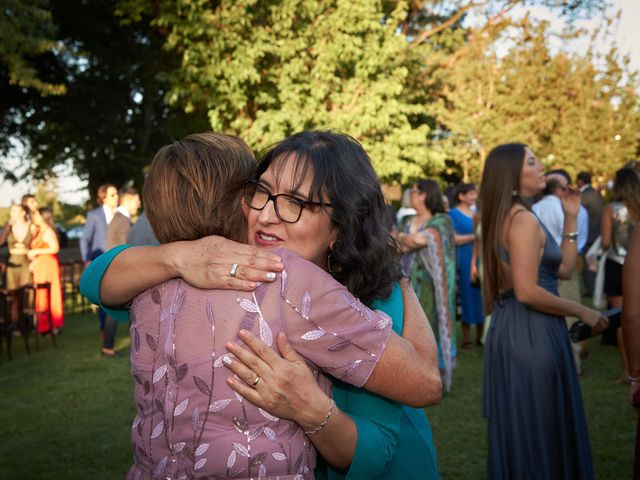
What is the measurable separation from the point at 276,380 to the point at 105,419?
591 cm

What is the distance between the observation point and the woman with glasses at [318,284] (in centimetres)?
162

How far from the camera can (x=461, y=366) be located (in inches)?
362

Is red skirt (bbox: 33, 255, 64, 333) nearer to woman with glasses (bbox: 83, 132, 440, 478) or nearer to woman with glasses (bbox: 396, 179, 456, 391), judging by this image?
woman with glasses (bbox: 396, 179, 456, 391)

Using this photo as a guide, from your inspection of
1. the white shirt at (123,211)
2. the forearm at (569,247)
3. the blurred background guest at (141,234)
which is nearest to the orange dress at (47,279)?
the white shirt at (123,211)

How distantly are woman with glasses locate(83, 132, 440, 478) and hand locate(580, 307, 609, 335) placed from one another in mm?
1650

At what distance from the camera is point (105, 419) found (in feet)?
22.8

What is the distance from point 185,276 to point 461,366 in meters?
7.98

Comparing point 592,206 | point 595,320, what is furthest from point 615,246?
point 592,206

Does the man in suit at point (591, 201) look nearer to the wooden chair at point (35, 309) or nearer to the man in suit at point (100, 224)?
the man in suit at point (100, 224)

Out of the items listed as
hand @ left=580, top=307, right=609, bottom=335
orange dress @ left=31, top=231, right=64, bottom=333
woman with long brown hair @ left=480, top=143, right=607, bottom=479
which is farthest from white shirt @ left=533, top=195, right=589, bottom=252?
orange dress @ left=31, top=231, right=64, bottom=333

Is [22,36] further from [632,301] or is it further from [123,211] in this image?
[632,301]

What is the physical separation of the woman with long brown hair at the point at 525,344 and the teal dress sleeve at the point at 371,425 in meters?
2.19

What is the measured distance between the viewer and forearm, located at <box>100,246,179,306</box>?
5.90ft

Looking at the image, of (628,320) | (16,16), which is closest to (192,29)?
(16,16)
